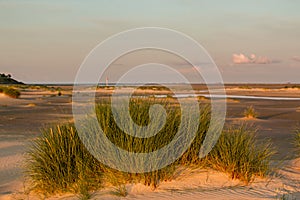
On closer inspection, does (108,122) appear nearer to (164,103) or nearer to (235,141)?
(164,103)

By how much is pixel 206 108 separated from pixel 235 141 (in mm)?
1081

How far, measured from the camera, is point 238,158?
8812mm

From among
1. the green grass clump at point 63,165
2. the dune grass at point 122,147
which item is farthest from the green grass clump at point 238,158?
the green grass clump at point 63,165

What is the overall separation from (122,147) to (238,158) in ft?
7.13

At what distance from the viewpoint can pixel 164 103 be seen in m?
9.43

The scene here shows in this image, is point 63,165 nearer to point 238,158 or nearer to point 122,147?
point 122,147

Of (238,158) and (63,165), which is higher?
(238,158)

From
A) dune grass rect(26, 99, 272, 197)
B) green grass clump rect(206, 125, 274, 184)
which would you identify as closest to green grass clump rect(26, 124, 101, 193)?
dune grass rect(26, 99, 272, 197)

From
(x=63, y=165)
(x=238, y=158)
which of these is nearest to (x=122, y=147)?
(x=63, y=165)

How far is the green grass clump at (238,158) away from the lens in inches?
344

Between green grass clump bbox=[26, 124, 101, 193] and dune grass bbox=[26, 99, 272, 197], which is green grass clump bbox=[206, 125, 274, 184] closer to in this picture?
dune grass bbox=[26, 99, 272, 197]

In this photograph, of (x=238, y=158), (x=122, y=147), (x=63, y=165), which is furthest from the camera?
(x=238, y=158)

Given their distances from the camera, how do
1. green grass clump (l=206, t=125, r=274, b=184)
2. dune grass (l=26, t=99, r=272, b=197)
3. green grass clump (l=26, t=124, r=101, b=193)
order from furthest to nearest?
green grass clump (l=206, t=125, r=274, b=184) → green grass clump (l=26, t=124, r=101, b=193) → dune grass (l=26, t=99, r=272, b=197)

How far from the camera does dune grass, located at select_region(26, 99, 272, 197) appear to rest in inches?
329
